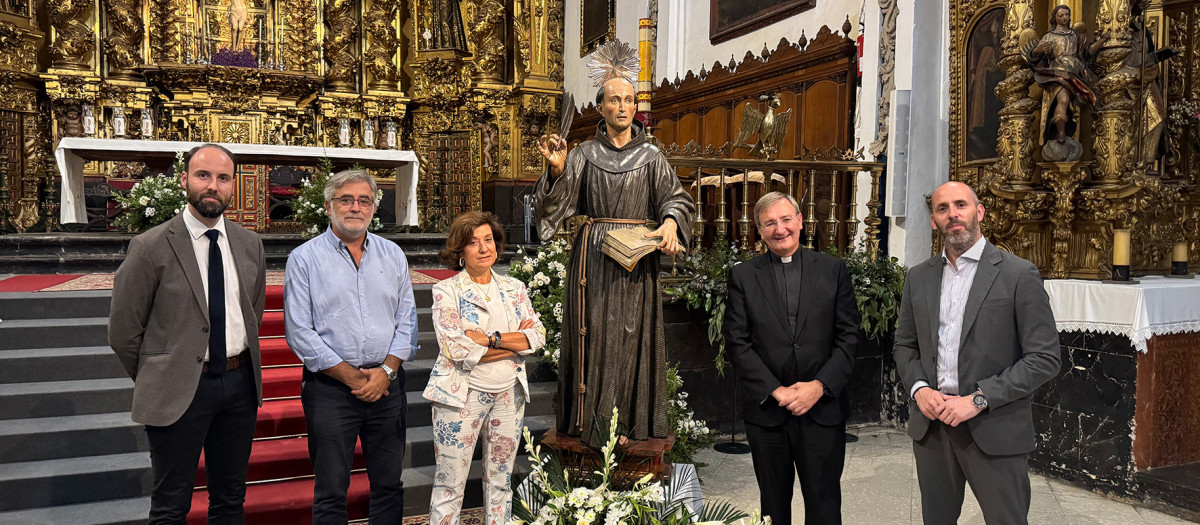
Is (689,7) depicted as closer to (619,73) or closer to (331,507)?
(619,73)

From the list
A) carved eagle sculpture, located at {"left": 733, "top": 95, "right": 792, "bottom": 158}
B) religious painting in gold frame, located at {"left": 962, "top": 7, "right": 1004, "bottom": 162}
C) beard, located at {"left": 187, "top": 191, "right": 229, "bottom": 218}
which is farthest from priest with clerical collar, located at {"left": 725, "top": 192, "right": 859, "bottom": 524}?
religious painting in gold frame, located at {"left": 962, "top": 7, "right": 1004, "bottom": 162}

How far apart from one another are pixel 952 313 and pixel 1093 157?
9.46 ft

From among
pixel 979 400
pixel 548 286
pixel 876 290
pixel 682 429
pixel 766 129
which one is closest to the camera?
pixel 979 400

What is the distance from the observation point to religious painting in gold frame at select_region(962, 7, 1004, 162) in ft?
18.7

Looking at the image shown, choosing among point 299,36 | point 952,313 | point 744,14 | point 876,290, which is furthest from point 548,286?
point 299,36

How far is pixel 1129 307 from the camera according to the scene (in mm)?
4457

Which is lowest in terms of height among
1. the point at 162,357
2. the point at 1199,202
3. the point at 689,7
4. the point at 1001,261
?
the point at 162,357

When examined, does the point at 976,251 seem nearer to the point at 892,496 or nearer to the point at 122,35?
the point at 892,496

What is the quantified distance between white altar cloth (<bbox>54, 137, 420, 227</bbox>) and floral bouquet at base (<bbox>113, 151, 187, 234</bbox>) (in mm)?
432

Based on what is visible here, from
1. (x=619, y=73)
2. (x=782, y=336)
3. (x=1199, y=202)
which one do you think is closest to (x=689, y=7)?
(x=1199, y=202)

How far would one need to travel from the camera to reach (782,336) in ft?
Answer: 10.3

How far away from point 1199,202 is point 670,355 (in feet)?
12.5

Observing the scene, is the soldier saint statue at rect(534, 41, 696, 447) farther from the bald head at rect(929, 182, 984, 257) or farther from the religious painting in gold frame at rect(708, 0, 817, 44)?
the religious painting in gold frame at rect(708, 0, 817, 44)

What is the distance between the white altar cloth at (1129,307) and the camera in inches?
174
